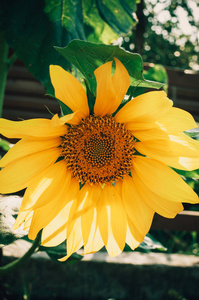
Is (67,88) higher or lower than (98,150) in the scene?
higher

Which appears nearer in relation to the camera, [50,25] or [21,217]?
[21,217]

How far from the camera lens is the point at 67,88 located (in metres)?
→ 0.41

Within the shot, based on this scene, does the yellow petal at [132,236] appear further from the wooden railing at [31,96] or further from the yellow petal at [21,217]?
the wooden railing at [31,96]

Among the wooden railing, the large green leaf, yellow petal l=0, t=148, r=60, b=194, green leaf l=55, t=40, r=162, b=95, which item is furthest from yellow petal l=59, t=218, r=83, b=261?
the wooden railing

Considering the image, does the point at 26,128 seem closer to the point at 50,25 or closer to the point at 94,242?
the point at 94,242

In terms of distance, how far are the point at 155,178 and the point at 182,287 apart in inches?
39.2

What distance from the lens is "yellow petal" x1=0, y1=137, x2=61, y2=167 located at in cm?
39

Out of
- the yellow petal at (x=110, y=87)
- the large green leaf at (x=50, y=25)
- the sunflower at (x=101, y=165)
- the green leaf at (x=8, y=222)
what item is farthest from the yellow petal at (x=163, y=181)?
the large green leaf at (x=50, y=25)

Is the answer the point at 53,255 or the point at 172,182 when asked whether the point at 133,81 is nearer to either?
the point at 172,182

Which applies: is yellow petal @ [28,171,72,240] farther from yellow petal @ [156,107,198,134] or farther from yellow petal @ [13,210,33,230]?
yellow petal @ [156,107,198,134]

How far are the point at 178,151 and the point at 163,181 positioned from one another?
0.05m

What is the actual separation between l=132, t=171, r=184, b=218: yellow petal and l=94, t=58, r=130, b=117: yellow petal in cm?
14

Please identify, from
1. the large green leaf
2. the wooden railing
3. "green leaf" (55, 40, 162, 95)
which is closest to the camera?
"green leaf" (55, 40, 162, 95)

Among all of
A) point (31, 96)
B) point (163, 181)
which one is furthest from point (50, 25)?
point (31, 96)
